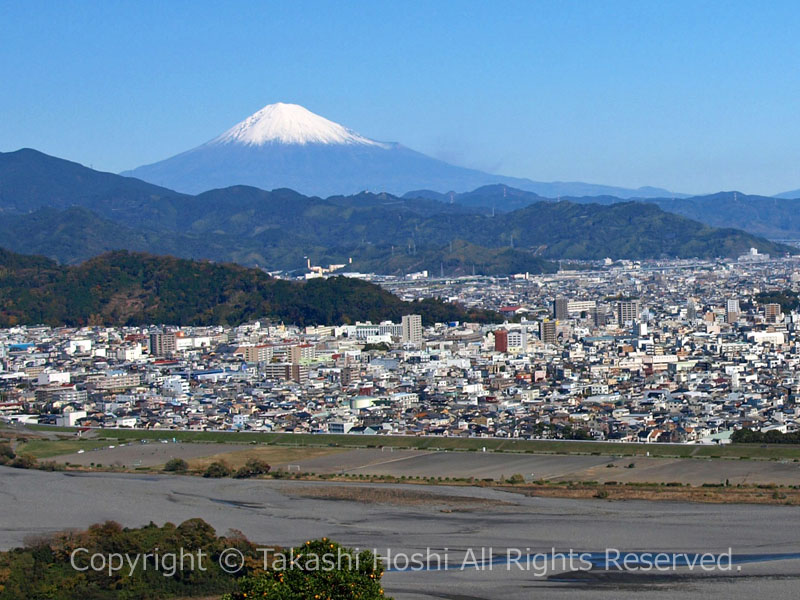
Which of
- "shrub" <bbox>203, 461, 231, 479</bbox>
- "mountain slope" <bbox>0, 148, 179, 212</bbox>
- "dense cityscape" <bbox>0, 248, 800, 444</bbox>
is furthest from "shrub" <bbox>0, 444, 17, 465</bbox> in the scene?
"mountain slope" <bbox>0, 148, 179, 212</bbox>

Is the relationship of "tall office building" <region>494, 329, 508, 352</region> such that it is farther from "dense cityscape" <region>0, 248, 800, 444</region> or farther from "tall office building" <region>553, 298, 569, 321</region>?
"tall office building" <region>553, 298, 569, 321</region>

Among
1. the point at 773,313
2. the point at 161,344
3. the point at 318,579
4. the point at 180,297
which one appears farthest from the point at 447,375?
the point at 180,297

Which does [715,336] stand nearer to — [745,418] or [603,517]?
[745,418]

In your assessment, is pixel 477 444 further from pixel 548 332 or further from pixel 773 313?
pixel 773 313

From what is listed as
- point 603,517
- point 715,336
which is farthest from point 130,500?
point 715,336

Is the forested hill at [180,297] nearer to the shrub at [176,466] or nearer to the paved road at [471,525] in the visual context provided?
the shrub at [176,466]

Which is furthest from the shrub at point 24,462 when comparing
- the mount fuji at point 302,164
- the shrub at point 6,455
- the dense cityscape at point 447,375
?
the mount fuji at point 302,164
